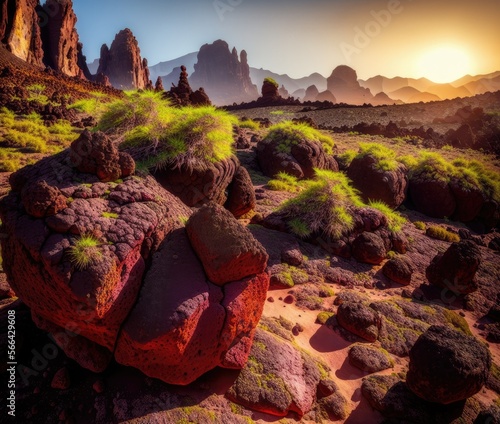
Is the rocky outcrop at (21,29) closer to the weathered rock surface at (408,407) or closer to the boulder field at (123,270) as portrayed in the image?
the boulder field at (123,270)

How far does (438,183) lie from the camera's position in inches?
468

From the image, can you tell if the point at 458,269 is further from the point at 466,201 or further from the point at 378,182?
the point at 466,201

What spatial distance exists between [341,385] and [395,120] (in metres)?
39.2

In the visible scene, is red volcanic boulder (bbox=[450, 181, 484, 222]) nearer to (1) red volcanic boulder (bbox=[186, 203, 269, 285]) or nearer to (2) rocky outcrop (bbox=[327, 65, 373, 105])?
(1) red volcanic boulder (bbox=[186, 203, 269, 285])

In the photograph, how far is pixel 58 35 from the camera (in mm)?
55344

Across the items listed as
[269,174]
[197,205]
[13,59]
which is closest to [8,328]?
[197,205]

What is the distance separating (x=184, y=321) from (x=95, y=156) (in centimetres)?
242

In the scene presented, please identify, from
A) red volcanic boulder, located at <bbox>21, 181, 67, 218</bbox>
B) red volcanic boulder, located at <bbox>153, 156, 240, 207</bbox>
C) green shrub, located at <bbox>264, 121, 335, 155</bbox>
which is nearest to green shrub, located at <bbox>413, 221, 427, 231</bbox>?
green shrub, located at <bbox>264, 121, 335, 155</bbox>

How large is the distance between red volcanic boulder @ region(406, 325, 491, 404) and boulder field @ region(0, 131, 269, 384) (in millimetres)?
2399

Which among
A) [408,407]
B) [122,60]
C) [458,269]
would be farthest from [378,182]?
[122,60]

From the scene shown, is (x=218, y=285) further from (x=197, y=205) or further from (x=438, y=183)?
(x=438, y=183)

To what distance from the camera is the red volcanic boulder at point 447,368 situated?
3.59m

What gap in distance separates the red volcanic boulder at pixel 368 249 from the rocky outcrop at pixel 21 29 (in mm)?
52850

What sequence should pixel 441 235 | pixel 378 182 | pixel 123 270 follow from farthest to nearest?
pixel 378 182 < pixel 441 235 < pixel 123 270
